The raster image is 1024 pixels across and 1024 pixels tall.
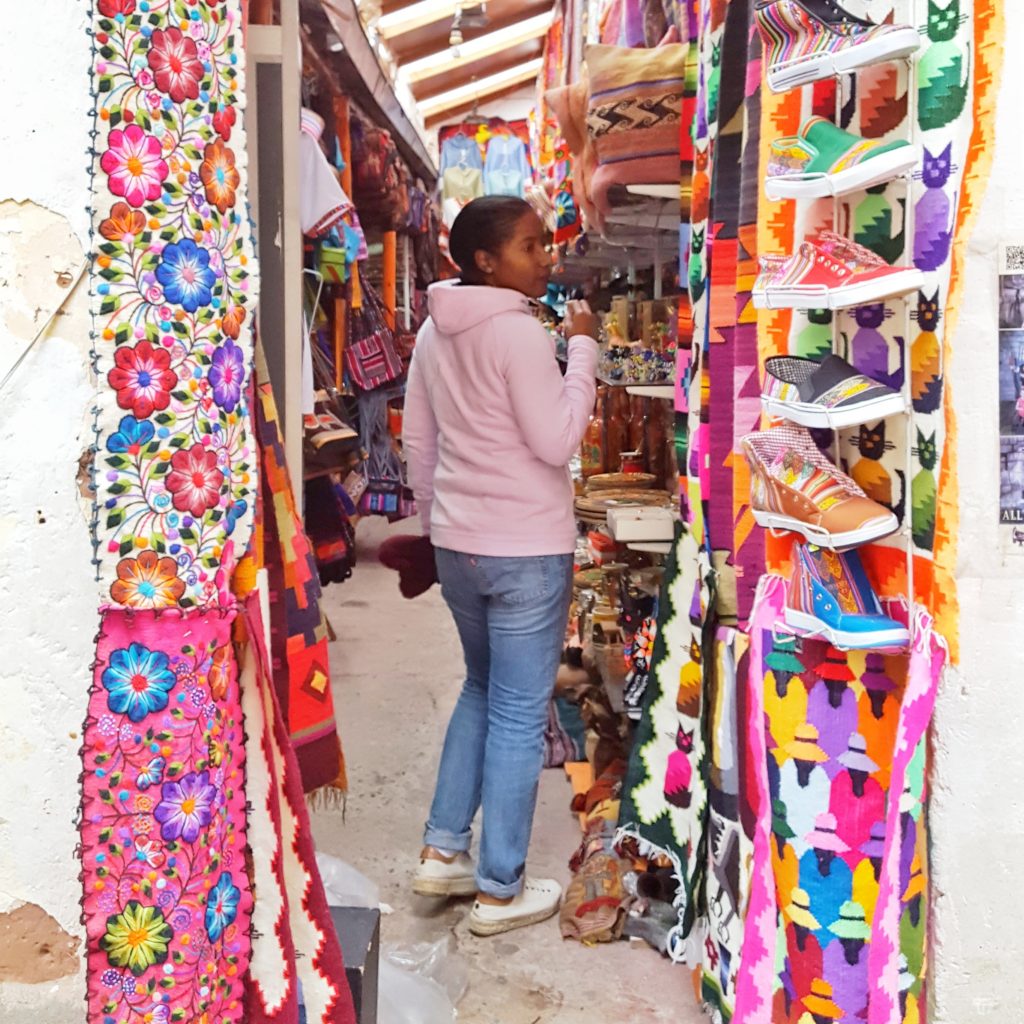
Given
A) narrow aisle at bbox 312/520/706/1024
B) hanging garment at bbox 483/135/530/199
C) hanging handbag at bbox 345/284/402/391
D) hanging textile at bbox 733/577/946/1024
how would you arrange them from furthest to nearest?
hanging garment at bbox 483/135/530/199
hanging handbag at bbox 345/284/402/391
narrow aisle at bbox 312/520/706/1024
hanging textile at bbox 733/577/946/1024

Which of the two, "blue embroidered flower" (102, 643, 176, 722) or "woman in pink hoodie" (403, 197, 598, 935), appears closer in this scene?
"blue embroidered flower" (102, 643, 176, 722)

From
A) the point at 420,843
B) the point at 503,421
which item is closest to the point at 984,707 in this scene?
the point at 503,421

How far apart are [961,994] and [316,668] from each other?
1.02 m

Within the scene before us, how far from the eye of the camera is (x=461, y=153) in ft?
33.3

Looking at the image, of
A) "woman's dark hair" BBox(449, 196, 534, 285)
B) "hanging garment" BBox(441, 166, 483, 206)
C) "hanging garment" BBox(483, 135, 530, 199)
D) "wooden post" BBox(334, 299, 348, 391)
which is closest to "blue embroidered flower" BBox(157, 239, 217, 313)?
"woman's dark hair" BBox(449, 196, 534, 285)

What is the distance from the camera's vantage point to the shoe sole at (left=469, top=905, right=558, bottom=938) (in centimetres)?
230

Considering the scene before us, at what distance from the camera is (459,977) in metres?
2.11

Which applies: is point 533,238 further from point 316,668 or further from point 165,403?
point 165,403

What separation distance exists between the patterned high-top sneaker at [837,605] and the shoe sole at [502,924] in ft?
4.06

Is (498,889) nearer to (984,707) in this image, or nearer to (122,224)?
(984,707)

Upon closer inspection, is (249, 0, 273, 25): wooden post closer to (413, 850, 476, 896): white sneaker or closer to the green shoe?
the green shoe

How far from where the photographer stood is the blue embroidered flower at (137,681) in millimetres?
1196

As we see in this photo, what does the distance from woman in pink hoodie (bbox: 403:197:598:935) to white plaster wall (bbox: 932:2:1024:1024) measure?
0.98 metres

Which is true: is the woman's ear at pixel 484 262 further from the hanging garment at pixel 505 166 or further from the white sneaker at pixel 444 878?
the hanging garment at pixel 505 166
